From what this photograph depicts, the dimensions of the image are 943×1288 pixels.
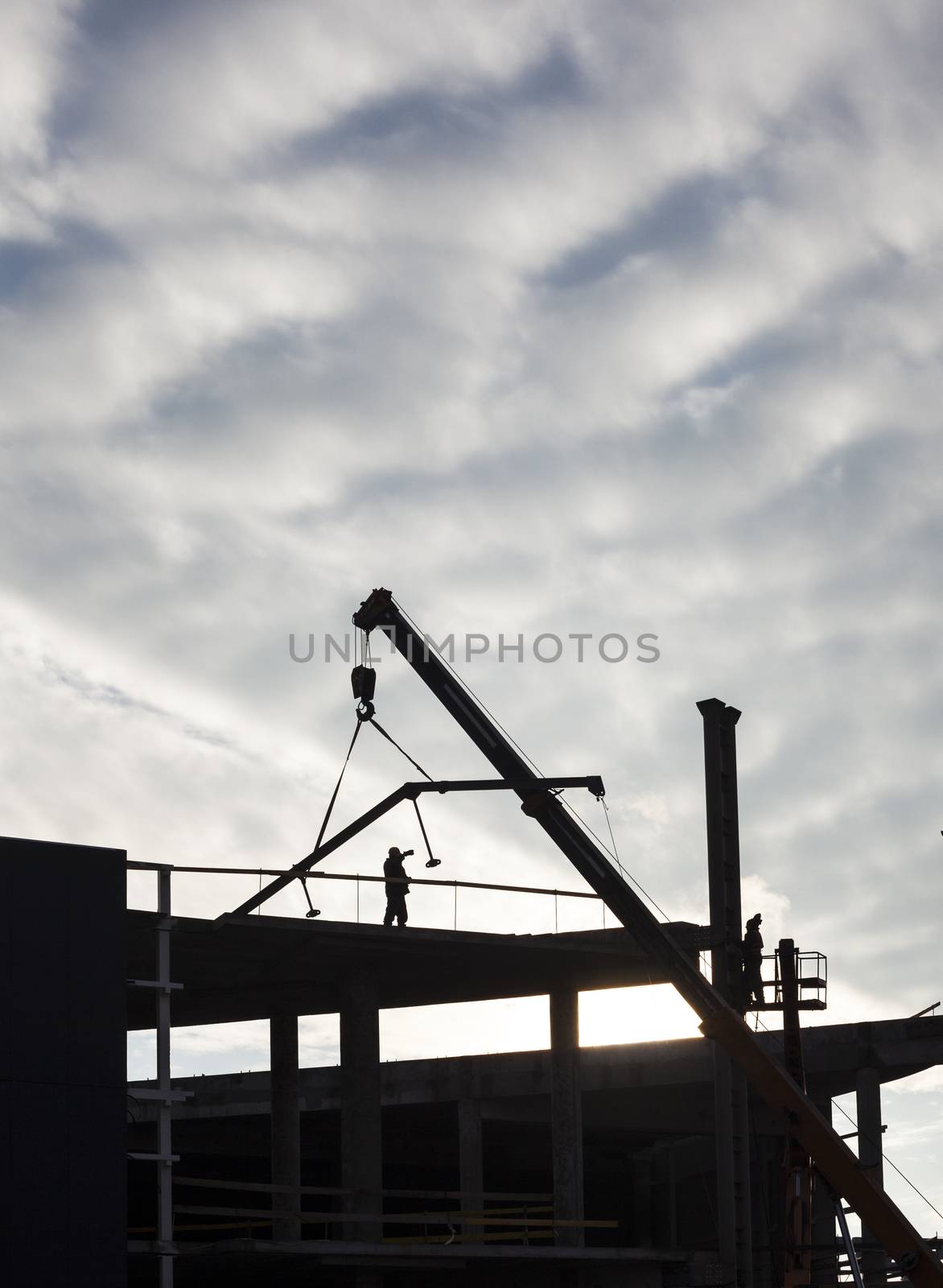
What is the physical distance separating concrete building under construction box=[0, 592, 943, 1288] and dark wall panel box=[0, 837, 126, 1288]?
0.11 feet

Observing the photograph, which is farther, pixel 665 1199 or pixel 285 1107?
pixel 665 1199

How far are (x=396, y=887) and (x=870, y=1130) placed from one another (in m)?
14.8

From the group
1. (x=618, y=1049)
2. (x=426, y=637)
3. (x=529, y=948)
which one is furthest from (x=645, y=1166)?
(x=426, y=637)

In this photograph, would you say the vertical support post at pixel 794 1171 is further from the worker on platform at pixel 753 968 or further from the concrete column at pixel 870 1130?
the concrete column at pixel 870 1130

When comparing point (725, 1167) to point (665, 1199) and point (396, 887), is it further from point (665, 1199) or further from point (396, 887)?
point (665, 1199)

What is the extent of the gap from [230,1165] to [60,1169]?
24.3 meters

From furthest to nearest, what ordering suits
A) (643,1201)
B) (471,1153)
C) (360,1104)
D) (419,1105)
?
1. (419,1105)
2. (471,1153)
3. (643,1201)
4. (360,1104)

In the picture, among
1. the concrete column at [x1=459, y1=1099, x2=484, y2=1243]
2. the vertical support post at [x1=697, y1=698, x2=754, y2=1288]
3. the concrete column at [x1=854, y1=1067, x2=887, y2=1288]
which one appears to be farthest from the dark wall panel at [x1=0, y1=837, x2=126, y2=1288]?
the concrete column at [x1=854, y1=1067, x2=887, y2=1288]

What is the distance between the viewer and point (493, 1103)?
154 feet

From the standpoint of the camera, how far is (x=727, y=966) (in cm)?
3175

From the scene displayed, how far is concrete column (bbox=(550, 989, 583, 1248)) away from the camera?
33656mm

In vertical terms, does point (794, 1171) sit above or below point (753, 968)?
below

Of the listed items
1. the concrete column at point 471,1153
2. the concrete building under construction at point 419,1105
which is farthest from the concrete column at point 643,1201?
the concrete column at point 471,1153

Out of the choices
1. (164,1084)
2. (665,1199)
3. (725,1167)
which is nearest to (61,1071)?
(164,1084)
